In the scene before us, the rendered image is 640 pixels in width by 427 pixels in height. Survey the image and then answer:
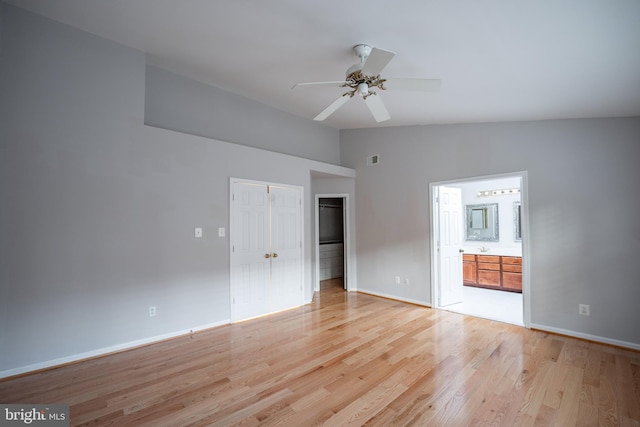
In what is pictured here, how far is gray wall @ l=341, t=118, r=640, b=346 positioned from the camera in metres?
3.25

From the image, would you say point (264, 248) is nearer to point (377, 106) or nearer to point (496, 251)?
point (377, 106)

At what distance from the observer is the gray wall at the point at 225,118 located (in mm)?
3875

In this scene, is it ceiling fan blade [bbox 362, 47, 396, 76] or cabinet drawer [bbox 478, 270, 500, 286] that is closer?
ceiling fan blade [bbox 362, 47, 396, 76]

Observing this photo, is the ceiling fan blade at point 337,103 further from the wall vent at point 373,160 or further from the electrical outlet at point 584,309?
the electrical outlet at point 584,309

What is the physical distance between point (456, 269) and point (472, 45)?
3723mm

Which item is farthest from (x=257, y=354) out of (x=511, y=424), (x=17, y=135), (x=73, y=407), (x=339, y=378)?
(x=17, y=135)

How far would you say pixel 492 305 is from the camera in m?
4.88

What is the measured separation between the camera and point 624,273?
3240 mm

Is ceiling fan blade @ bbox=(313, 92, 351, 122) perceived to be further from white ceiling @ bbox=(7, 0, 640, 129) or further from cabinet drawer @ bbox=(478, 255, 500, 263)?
cabinet drawer @ bbox=(478, 255, 500, 263)

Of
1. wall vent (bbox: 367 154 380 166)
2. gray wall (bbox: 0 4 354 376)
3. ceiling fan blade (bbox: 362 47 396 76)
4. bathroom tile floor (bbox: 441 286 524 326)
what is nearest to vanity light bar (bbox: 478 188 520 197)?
bathroom tile floor (bbox: 441 286 524 326)

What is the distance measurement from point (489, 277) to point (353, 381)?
4.70 m

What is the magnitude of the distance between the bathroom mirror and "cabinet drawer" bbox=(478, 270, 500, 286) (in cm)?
82

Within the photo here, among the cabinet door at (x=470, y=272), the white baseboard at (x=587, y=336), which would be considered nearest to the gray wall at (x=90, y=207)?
the white baseboard at (x=587, y=336)

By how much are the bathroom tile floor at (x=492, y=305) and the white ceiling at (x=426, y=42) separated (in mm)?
2807
